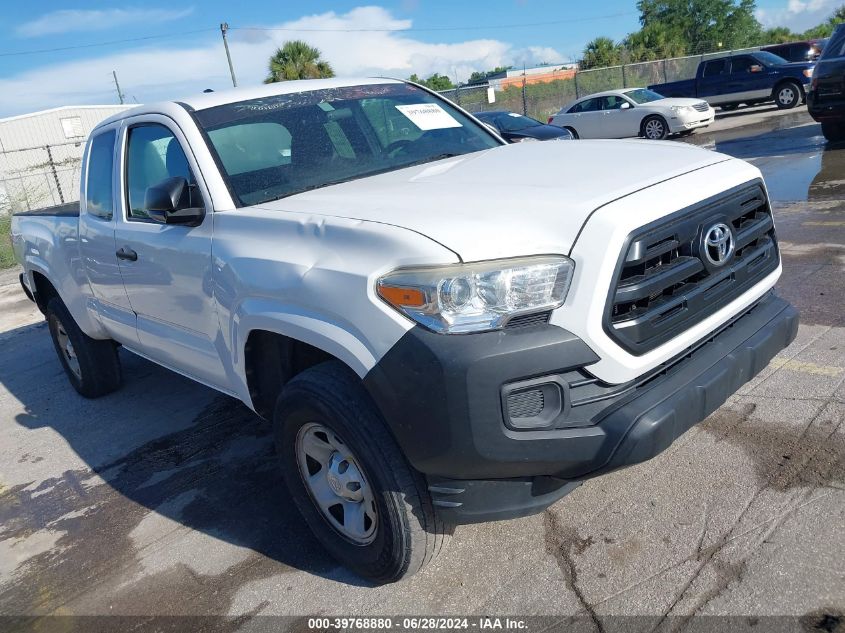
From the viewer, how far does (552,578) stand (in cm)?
282

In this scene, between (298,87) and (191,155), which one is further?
(298,87)

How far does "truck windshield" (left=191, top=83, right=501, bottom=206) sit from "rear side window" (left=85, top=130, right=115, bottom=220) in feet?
3.82

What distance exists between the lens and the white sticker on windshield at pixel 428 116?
420 centimetres

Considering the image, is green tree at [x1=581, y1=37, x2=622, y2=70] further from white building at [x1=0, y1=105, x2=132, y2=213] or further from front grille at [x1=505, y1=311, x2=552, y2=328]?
front grille at [x1=505, y1=311, x2=552, y2=328]

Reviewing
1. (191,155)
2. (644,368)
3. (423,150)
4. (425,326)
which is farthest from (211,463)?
(644,368)

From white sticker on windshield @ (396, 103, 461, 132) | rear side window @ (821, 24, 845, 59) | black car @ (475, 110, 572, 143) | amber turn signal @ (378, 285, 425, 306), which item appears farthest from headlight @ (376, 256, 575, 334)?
black car @ (475, 110, 572, 143)

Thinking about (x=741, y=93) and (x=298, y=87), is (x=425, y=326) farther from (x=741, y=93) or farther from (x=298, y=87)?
(x=741, y=93)

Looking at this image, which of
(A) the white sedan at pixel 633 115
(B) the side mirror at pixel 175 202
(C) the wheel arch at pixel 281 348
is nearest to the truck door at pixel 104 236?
(B) the side mirror at pixel 175 202

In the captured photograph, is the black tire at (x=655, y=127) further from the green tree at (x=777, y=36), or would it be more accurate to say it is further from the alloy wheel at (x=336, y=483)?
the green tree at (x=777, y=36)

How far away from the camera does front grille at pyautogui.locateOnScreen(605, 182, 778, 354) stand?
245cm

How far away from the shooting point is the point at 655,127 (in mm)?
18281

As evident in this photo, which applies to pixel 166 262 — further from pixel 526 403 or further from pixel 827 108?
pixel 827 108

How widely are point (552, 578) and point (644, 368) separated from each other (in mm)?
931

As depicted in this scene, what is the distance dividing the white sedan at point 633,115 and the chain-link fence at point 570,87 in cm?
867
